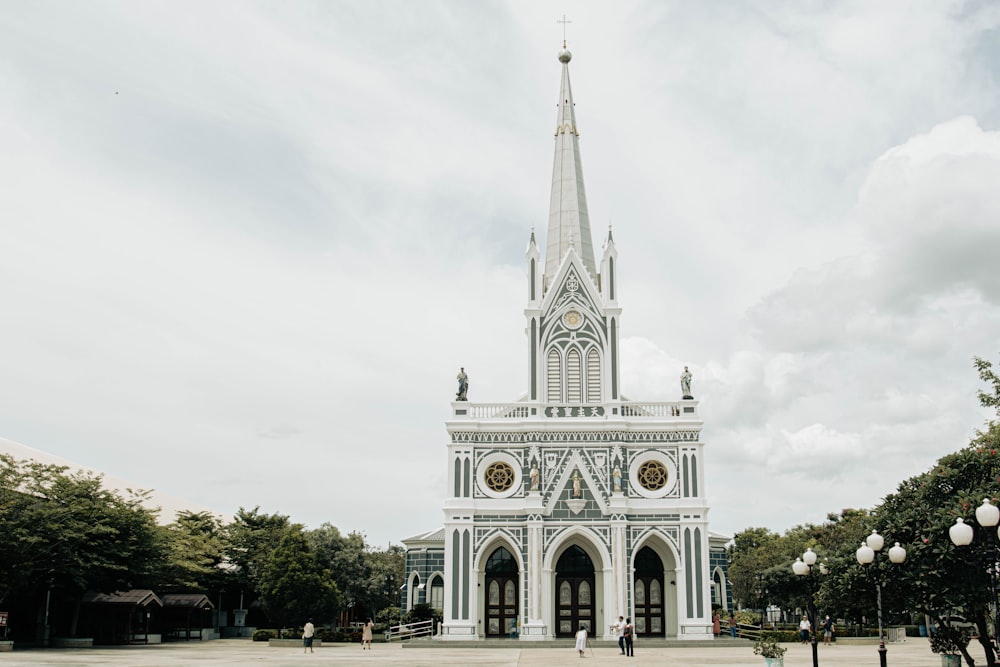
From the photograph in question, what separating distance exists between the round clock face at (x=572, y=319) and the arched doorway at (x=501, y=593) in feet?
35.9

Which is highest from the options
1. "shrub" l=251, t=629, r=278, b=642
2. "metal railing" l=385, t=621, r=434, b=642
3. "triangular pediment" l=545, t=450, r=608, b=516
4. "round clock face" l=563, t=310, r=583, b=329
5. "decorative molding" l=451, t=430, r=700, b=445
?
"round clock face" l=563, t=310, r=583, b=329

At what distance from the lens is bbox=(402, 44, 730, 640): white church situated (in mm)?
→ 38906

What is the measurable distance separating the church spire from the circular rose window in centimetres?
1013

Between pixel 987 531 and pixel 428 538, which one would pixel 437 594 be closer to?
pixel 428 538

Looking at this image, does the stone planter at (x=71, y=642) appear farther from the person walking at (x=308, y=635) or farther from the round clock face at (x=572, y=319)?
the round clock face at (x=572, y=319)

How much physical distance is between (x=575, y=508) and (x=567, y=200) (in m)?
16.3

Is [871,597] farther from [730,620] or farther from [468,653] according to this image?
[730,620]

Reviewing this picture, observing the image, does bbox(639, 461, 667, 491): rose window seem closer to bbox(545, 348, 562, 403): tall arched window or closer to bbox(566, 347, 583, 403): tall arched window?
bbox(566, 347, 583, 403): tall arched window

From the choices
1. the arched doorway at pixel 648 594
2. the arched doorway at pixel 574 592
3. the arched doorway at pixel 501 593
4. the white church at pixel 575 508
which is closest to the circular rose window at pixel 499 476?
the white church at pixel 575 508

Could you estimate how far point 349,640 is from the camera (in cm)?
4231

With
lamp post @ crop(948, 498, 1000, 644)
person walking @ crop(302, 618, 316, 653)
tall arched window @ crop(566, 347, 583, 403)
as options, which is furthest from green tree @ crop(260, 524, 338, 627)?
lamp post @ crop(948, 498, 1000, 644)

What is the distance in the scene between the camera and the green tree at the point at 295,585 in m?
41.9

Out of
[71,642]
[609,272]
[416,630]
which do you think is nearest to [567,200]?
[609,272]

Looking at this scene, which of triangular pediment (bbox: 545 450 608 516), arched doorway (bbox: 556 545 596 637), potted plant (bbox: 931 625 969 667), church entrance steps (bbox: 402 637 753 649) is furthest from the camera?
arched doorway (bbox: 556 545 596 637)
